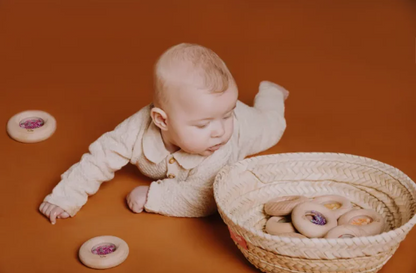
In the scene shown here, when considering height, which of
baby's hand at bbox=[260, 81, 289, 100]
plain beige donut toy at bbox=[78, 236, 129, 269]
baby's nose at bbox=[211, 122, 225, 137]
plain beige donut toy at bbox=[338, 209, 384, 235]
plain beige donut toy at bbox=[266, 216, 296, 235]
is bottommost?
plain beige donut toy at bbox=[78, 236, 129, 269]

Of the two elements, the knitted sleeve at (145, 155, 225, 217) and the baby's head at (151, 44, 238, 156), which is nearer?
the baby's head at (151, 44, 238, 156)

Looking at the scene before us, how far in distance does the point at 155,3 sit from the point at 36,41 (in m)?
0.59

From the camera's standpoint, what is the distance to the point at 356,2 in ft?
10.8

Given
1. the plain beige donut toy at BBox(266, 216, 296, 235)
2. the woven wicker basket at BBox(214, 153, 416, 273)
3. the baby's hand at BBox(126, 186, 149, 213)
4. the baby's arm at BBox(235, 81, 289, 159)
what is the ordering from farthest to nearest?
the baby's arm at BBox(235, 81, 289, 159), the baby's hand at BBox(126, 186, 149, 213), the plain beige donut toy at BBox(266, 216, 296, 235), the woven wicker basket at BBox(214, 153, 416, 273)

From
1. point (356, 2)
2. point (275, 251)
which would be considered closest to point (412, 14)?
point (356, 2)

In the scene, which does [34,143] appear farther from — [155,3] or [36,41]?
[155,3]

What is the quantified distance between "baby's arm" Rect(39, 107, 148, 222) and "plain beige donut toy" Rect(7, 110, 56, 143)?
37cm

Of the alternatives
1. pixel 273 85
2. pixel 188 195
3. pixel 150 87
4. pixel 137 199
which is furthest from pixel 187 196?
pixel 150 87

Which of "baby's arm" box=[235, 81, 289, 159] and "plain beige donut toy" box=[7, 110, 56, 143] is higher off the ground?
"baby's arm" box=[235, 81, 289, 159]

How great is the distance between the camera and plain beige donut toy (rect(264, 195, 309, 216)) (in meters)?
1.87

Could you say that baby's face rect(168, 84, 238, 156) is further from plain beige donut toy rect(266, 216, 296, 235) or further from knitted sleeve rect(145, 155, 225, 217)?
plain beige donut toy rect(266, 216, 296, 235)

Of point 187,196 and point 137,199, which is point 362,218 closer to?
point 187,196

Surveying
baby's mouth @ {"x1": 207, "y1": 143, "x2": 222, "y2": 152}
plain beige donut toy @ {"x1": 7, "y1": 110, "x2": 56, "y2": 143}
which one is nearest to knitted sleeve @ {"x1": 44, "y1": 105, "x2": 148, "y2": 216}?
baby's mouth @ {"x1": 207, "y1": 143, "x2": 222, "y2": 152}

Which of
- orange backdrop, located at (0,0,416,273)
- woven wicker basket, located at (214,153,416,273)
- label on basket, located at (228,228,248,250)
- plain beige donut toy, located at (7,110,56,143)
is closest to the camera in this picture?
woven wicker basket, located at (214,153,416,273)
